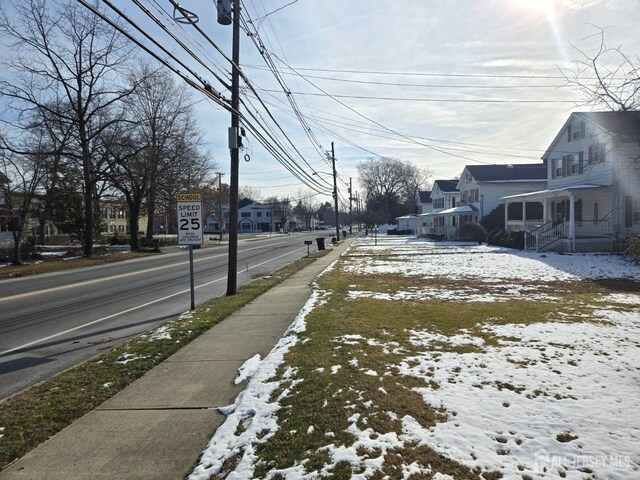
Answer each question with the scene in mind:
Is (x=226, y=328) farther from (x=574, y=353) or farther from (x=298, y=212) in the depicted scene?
(x=298, y=212)

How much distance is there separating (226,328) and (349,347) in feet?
9.64

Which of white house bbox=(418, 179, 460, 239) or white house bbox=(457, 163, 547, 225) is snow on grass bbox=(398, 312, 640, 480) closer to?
white house bbox=(457, 163, 547, 225)

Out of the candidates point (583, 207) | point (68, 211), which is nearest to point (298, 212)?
point (68, 211)

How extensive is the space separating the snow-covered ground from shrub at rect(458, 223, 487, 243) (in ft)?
103

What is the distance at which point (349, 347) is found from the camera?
21.0 ft

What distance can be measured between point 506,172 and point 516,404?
43630 millimetres

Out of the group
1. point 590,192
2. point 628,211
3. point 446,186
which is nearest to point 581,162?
point 590,192

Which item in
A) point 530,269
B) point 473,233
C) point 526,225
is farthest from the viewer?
point 473,233

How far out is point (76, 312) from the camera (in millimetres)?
10633

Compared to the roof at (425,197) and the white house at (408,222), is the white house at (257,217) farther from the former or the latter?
the roof at (425,197)

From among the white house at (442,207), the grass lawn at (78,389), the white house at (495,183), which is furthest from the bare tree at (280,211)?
the grass lawn at (78,389)

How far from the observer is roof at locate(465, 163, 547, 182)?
4241 centimetres

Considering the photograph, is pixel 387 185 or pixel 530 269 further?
pixel 387 185

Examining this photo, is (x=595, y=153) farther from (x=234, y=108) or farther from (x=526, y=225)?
(x=234, y=108)
